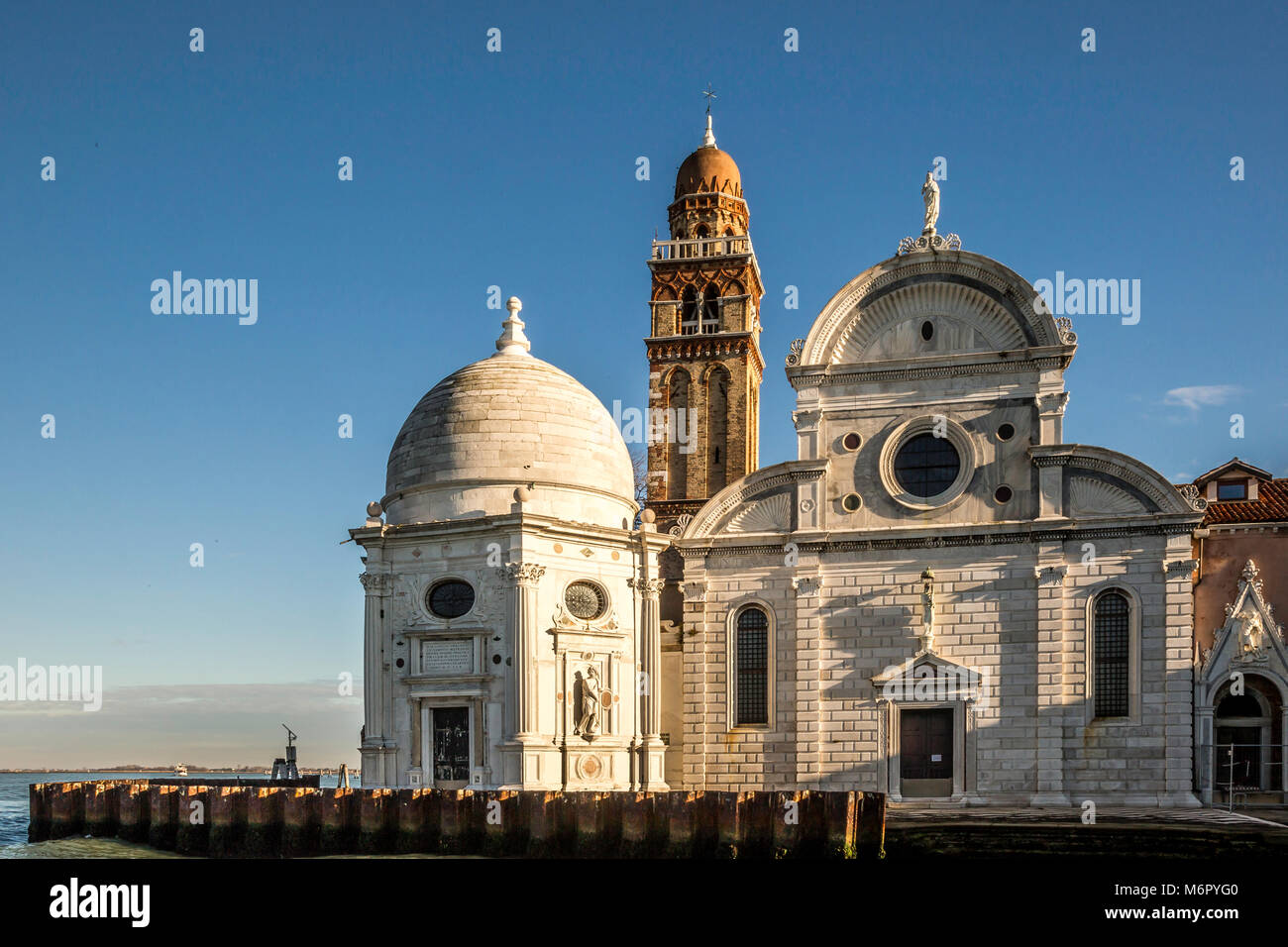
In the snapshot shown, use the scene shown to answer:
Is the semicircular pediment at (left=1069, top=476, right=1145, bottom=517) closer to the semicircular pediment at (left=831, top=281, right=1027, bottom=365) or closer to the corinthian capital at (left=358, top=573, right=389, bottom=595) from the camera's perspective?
the semicircular pediment at (left=831, top=281, right=1027, bottom=365)

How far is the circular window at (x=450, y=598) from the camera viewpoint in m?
37.9

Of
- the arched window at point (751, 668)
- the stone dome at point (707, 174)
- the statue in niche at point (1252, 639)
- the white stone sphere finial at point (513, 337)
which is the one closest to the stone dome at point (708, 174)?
the stone dome at point (707, 174)

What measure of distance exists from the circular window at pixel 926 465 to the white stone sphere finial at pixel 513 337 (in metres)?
12.0

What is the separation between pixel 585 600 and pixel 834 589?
7148mm

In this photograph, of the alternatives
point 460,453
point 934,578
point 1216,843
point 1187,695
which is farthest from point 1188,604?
point 460,453

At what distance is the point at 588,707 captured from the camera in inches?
1473

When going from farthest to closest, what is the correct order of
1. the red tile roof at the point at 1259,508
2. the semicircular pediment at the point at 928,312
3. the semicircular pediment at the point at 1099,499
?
1. the semicircular pediment at the point at 928,312
2. the red tile roof at the point at 1259,508
3. the semicircular pediment at the point at 1099,499

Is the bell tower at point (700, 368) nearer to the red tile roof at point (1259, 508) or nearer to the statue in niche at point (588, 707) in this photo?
the statue in niche at point (588, 707)

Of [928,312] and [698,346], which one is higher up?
[698,346]

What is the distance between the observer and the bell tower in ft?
173

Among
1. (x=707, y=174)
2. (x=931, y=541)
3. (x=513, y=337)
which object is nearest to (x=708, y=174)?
(x=707, y=174)

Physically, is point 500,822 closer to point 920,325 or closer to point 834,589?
point 834,589

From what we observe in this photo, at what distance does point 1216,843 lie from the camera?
27.7 metres

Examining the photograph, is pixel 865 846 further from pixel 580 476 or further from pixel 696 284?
pixel 696 284
